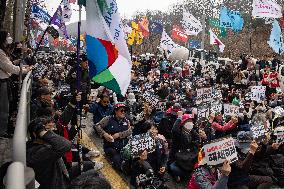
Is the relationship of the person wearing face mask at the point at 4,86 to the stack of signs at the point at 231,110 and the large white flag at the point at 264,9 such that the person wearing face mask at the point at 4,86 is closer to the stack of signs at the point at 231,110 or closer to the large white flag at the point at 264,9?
the stack of signs at the point at 231,110

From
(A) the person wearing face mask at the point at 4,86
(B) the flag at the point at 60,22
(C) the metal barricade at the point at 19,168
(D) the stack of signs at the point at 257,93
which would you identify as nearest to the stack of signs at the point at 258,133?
(A) the person wearing face mask at the point at 4,86

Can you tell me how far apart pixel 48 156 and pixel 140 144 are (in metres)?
2.61

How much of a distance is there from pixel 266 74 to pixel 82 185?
16818 mm

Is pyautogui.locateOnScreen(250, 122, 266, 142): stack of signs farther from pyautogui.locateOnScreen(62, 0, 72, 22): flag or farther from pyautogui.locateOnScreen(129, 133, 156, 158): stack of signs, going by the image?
pyautogui.locateOnScreen(62, 0, 72, 22): flag

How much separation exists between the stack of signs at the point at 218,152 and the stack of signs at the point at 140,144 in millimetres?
1098

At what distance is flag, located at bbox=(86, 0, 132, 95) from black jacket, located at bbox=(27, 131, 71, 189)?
5.48 feet

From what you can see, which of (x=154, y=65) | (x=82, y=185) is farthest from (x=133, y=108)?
(x=154, y=65)

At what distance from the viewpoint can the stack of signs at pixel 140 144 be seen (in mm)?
6375

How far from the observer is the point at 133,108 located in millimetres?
11844

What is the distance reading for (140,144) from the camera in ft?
21.1

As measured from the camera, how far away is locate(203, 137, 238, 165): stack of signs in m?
5.59

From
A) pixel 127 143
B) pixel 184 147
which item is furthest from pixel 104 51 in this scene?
pixel 184 147

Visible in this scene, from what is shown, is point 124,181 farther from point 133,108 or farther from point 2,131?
point 133,108

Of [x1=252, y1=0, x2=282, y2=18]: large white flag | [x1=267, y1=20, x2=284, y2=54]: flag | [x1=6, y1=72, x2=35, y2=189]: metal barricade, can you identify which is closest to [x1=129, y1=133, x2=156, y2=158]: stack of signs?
[x1=6, y1=72, x2=35, y2=189]: metal barricade
